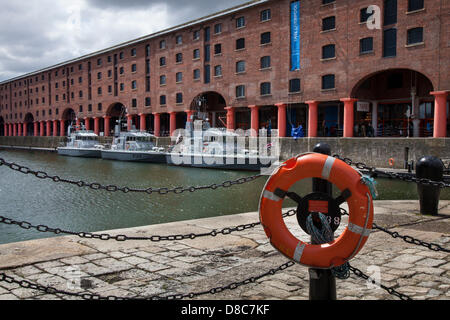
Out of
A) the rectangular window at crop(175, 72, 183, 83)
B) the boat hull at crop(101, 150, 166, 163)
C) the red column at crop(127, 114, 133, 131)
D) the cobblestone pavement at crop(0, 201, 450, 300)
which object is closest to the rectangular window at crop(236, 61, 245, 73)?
the rectangular window at crop(175, 72, 183, 83)

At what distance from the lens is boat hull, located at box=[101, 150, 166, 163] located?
1376 inches

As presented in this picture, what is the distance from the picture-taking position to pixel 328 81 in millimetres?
29922

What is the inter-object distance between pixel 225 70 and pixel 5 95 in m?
56.0

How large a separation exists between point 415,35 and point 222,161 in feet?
47.1

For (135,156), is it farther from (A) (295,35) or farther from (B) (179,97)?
(A) (295,35)

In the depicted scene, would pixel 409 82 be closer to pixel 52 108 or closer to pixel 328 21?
pixel 328 21

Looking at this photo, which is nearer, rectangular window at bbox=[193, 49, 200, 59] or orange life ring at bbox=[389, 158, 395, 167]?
orange life ring at bbox=[389, 158, 395, 167]

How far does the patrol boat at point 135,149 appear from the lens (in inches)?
1399

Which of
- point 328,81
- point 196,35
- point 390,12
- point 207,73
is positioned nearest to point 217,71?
point 207,73

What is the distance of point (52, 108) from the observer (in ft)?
202

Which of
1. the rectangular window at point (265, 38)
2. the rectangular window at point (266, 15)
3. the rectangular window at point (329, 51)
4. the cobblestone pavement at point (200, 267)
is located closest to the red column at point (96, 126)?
the rectangular window at point (265, 38)

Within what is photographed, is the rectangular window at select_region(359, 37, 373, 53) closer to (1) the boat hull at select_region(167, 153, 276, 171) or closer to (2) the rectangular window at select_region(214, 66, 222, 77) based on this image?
(1) the boat hull at select_region(167, 153, 276, 171)

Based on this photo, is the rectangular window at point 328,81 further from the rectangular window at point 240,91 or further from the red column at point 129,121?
the red column at point 129,121

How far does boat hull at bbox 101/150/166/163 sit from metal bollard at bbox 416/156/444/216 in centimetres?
2772
